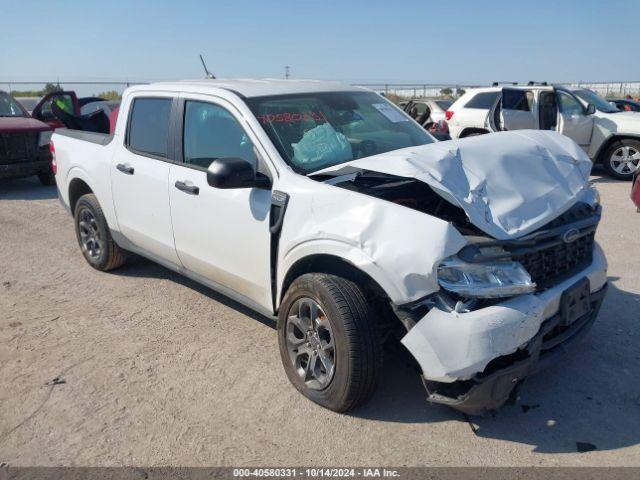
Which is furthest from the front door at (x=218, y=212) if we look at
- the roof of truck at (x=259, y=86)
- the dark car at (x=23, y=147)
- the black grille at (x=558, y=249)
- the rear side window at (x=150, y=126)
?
the dark car at (x=23, y=147)

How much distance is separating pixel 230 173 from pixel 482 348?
66.5 inches

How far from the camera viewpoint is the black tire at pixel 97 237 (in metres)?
5.23

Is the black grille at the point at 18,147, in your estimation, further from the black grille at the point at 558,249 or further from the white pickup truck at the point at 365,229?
the black grille at the point at 558,249

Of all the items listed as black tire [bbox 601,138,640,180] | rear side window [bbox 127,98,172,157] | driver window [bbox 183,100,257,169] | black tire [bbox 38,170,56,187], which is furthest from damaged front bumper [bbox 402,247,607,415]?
black tire [bbox 38,170,56,187]

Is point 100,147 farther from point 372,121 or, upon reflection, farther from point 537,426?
point 537,426

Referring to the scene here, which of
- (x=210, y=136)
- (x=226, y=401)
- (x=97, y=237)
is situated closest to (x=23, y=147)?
(x=97, y=237)

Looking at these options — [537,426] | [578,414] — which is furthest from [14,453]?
[578,414]

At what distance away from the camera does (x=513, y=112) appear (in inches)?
417

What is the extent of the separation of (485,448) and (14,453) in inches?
96.7

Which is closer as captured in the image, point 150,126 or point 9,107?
point 150,126

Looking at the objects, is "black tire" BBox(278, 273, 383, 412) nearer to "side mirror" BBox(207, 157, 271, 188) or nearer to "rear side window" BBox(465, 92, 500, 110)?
"side mirror" BBox(207, 157, 271, 188)

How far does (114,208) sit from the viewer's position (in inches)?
194

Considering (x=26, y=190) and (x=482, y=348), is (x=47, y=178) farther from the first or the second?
(x=482, y=348)

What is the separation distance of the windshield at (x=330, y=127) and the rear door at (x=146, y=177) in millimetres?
972
